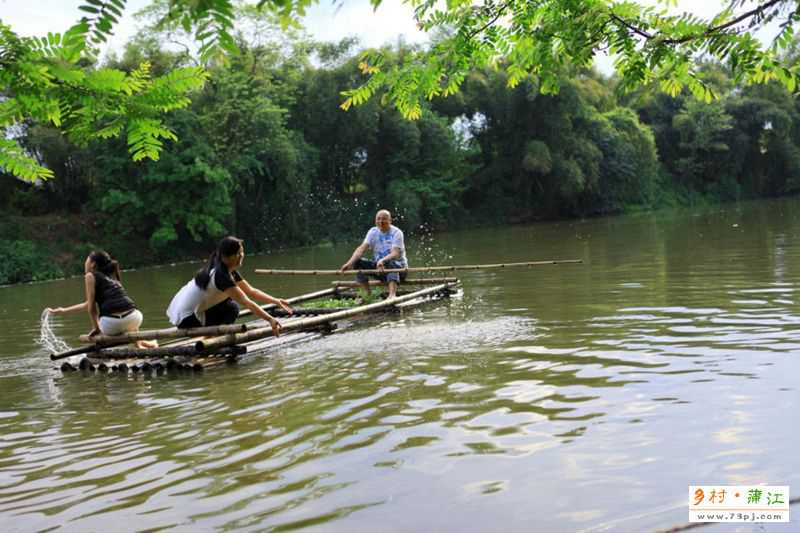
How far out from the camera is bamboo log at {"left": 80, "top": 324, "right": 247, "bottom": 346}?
838cm

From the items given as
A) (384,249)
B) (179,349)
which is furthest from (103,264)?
(384,249)

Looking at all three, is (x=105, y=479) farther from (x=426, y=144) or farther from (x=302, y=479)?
(x=426, y=144)

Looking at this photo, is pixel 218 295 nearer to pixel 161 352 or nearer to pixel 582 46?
pixel 161 352

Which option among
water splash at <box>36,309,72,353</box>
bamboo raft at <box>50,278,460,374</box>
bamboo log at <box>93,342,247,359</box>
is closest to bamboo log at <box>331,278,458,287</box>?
bamboo raft at <box>50,278,460,374</box>

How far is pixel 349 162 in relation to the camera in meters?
42.7

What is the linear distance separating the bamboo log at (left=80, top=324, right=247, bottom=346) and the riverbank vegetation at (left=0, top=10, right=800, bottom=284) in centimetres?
1242

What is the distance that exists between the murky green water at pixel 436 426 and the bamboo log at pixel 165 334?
45cm

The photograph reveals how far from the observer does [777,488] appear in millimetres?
4324

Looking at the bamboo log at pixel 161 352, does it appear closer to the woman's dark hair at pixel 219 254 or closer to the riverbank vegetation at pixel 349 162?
the woman's dark hair at pixel 219 254

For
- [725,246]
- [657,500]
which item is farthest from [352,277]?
[657,500]

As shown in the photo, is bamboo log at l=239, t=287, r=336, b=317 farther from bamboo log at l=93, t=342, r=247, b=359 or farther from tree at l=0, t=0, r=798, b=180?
tree at l=0, t=0, r=798, b=180

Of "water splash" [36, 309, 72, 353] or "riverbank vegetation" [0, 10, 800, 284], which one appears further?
"riverbank vegetation" [0, 10, 800, 284]

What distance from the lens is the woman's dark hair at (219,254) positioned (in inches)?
322

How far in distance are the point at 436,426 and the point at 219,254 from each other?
3.49 meters
